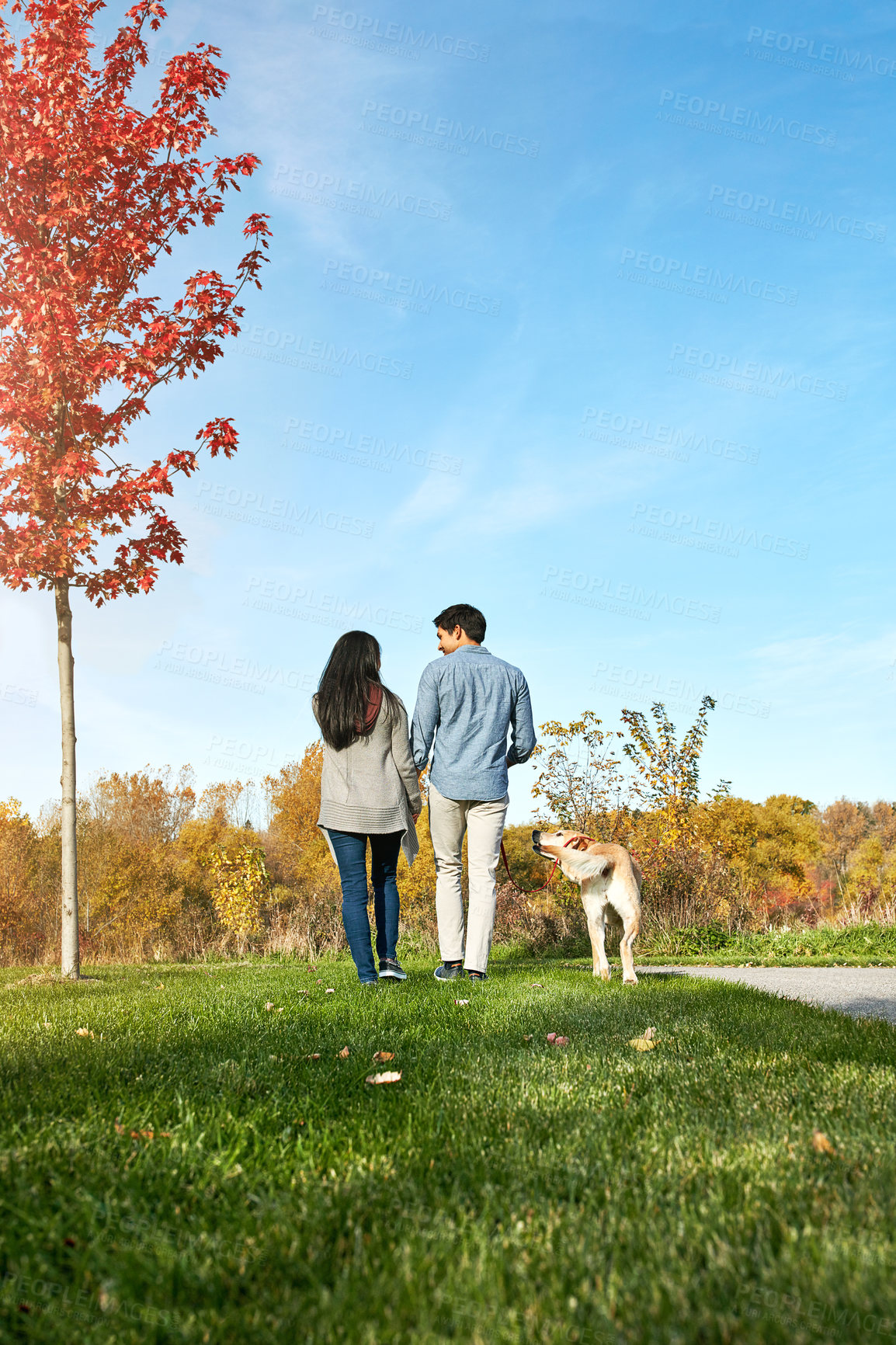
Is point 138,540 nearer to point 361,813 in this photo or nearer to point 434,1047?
point 361,813

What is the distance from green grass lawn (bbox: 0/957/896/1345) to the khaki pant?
91.8 inches

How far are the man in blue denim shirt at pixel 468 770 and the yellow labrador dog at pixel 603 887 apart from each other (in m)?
0.56

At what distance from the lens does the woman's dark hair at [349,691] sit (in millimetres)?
5543

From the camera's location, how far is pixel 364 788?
18.1 feet

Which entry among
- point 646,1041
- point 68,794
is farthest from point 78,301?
point 646,1041

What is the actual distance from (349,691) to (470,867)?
1459 mm

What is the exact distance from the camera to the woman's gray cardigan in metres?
5.46

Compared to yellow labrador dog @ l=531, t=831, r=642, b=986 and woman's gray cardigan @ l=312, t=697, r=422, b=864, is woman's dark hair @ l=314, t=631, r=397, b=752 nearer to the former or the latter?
woman's gray cardigan @ l=312, t=697, r=422, b=864
